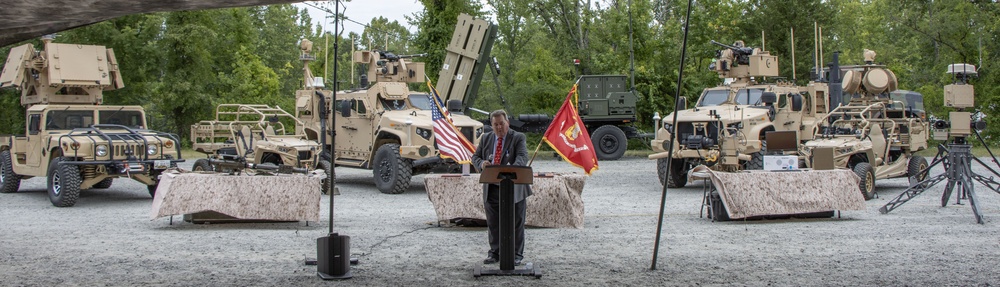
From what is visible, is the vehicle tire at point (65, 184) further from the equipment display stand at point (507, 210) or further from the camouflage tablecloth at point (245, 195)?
the equipment display stand at point (507, 210)

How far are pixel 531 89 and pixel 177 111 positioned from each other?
1437cm

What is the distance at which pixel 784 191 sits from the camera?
12641mm

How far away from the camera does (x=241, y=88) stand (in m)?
39.9

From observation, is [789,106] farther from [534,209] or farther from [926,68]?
[926,68]

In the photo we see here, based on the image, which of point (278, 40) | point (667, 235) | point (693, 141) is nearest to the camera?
point (667, 235)

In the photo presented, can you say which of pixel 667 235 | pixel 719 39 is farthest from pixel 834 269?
pixel 719 39

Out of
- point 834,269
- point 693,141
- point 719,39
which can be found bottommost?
point 834,269

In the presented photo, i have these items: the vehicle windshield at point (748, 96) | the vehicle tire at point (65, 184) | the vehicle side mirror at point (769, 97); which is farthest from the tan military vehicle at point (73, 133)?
the vehicle windshield at point (748, 96)

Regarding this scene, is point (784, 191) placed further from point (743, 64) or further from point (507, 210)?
point (743, 64)

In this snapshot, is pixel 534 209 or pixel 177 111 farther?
pixel 177 111

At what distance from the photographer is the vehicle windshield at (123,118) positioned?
17.7m

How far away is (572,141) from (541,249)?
1.27 metres

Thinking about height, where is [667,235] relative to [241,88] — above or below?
below

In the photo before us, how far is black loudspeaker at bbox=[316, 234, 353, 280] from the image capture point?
8281mm
